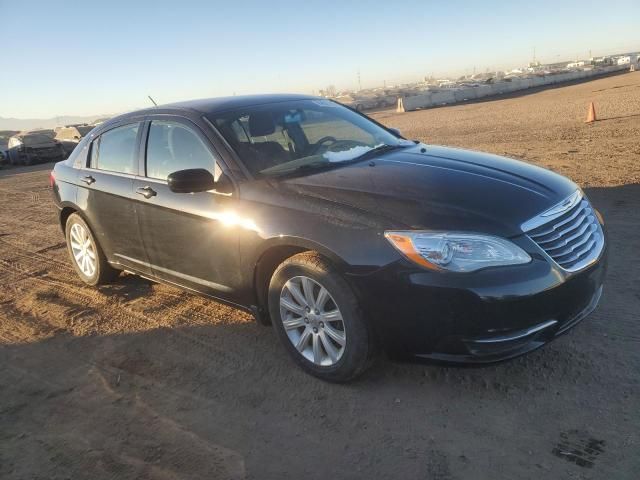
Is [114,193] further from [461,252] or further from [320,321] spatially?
[461,252]

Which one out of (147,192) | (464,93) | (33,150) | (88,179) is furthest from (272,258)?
(464,93)

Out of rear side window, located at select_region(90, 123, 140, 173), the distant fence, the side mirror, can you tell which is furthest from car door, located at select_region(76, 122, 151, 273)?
the distant fence

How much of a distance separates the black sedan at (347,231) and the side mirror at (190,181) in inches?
0.5

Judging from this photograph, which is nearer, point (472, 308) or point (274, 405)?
point (472, 308)

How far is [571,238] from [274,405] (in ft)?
6.48

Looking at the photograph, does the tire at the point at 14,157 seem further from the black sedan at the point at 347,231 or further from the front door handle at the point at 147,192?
the front door handle at the point at 147,192

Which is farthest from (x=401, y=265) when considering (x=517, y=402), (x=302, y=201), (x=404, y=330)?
(x=517, y=402)

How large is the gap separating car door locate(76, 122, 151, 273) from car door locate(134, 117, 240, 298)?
6.5 inches

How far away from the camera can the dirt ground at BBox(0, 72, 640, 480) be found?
8.62ft

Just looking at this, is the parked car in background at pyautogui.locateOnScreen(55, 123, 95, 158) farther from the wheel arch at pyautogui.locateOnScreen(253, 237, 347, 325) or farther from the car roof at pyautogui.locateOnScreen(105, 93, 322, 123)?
the wheel arch at pyautogui.locateOnScreen(253, 237, 347, 325)

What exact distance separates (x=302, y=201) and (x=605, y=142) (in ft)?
32.3

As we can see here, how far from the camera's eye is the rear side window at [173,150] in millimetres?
3908

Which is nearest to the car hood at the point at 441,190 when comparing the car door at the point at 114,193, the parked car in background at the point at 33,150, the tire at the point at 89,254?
the car door at the point at 114,193

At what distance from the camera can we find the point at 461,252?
280 centimetres
